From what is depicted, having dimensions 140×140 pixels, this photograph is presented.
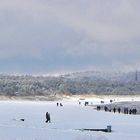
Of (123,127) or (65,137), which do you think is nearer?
(65,137)

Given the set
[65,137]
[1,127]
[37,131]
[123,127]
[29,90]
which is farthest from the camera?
[29,90]

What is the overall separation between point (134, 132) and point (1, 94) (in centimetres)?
14248

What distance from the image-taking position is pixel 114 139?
120ft

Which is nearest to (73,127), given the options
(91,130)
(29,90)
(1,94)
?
(91,130)

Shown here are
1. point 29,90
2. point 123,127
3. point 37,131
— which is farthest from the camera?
point 29,90

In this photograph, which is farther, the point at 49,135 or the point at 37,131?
the point at 37,131

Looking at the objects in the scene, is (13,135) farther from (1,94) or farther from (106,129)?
(1,94)

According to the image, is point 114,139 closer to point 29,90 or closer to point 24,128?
point 24,128

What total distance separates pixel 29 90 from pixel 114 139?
162m

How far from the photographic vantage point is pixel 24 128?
139ft

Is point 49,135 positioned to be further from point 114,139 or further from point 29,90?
point 29,90

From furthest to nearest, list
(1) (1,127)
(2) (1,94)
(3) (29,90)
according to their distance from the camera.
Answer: (3) (29,90) → (2) (1,94) → (1) (1,127)

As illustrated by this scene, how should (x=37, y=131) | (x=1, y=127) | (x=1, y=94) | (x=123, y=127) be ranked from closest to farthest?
(x=37, y=131) → (x=1, y=127) → (x=123, y=127) → (x=1, y=94)

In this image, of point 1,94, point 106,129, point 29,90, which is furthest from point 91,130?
point 29,90
